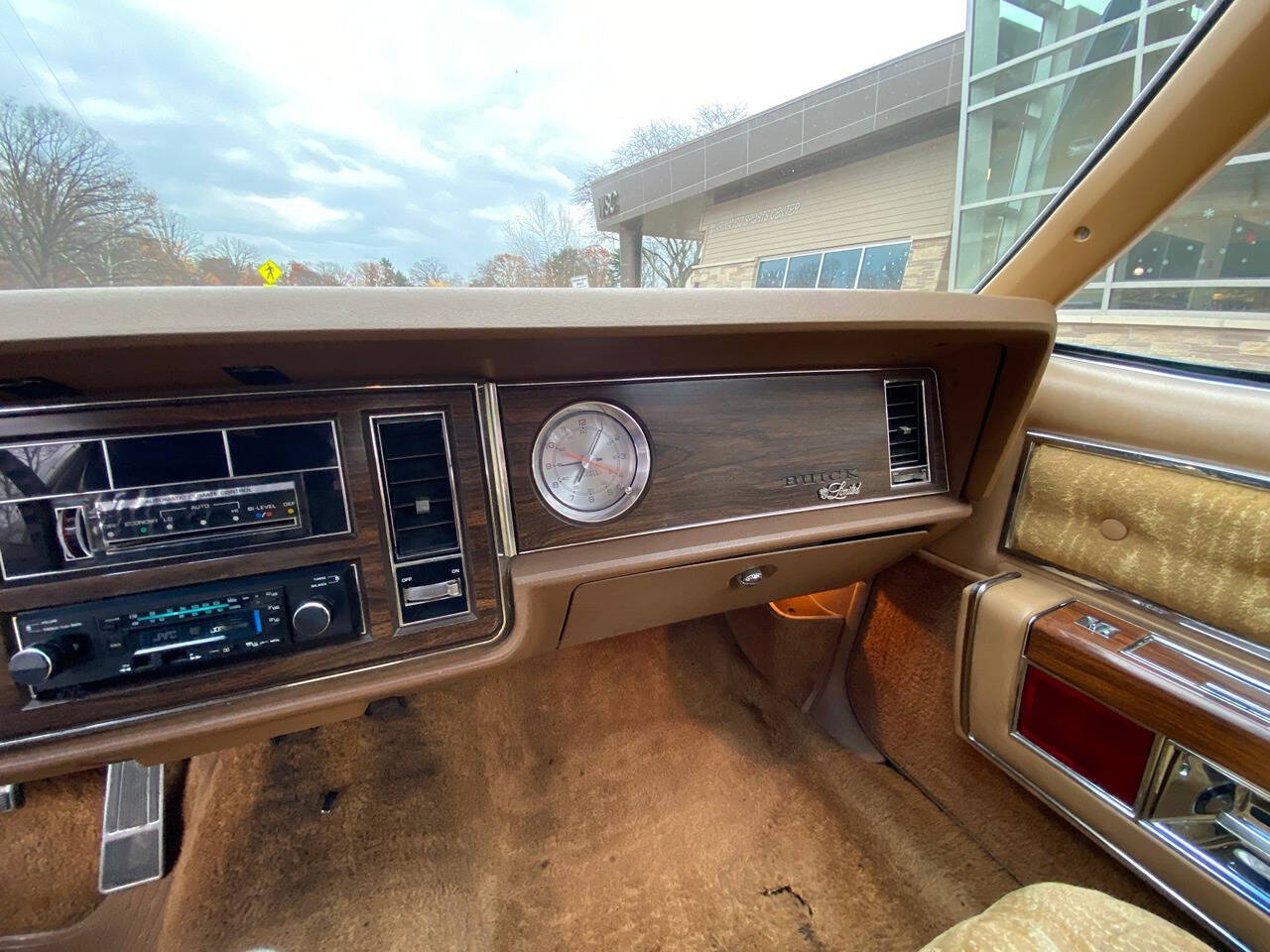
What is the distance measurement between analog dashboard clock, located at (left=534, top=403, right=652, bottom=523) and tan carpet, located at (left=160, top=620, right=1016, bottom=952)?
3.40 feet

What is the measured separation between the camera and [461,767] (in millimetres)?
1782

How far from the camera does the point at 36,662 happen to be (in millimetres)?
842

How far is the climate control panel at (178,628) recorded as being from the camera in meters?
0.88

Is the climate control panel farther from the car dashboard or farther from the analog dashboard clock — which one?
the analog dashboard clock

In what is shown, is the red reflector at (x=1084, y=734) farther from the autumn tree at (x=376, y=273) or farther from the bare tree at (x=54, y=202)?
the bare tree at (x=54, y=202)

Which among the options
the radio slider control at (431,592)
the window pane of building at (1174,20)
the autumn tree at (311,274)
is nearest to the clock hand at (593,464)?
the radio slider control at (431,592)

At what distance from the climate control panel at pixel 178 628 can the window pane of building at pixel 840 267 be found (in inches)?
51.2

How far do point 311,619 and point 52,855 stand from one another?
1.15m

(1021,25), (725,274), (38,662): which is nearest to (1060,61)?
(1021,25)

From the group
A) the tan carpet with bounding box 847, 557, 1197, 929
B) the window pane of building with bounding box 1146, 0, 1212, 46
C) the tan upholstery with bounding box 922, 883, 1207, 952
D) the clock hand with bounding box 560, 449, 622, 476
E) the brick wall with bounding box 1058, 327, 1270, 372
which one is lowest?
the tan carpet with bounding box 847, 557, 1197, 929

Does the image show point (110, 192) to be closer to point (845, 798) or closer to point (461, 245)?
point (461, 245)

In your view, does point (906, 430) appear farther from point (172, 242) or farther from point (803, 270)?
point (172, 242)

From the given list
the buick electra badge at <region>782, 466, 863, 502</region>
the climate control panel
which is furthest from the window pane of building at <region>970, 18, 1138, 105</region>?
the climate control panel

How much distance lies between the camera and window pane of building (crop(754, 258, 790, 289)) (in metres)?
1.59
